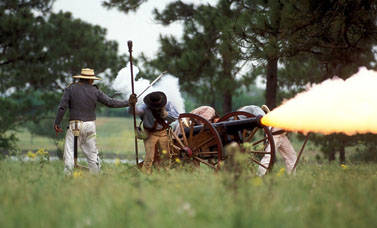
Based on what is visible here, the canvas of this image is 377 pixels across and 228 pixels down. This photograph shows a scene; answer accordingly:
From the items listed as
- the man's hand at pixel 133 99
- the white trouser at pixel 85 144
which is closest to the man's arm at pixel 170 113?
the man's hand at pixel 133 99

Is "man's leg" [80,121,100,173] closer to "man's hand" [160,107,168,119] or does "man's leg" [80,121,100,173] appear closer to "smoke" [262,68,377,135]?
"man's hand" [160,107,168,119]

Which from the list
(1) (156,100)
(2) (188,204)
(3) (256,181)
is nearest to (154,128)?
(1) (156,100)

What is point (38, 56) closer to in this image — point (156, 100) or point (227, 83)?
point (227, 83)

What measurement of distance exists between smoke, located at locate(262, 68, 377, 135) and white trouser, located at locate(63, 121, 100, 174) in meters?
2.58

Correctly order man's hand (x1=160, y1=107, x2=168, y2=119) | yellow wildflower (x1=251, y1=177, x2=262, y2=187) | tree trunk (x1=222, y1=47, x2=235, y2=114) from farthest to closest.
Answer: tree trunk (x1=222, y1=47, x2=235, y2=114) < man's hand (x1=160, y1=107, x2=168, y2=119) < yellow wildflower (x1=251, y1=177, x2=262, y2=187)

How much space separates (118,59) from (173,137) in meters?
12.7

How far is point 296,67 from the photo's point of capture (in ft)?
47.0

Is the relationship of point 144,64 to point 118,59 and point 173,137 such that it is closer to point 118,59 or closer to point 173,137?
point 118,59

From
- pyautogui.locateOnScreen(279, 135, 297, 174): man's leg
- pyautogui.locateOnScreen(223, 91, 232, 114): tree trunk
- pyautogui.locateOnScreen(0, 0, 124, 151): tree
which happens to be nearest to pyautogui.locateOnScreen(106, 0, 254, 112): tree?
pyautogui.locateOnScreen(223, 91, 232, 114): tree trunk

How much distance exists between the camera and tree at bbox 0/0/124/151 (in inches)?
631

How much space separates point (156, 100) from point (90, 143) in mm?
1220

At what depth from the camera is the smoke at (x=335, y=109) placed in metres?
6.42

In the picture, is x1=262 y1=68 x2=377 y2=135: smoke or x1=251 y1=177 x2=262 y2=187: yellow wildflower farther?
x1=262 y1=68 x2=377 y2=135: smoke

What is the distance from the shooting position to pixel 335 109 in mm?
6441
